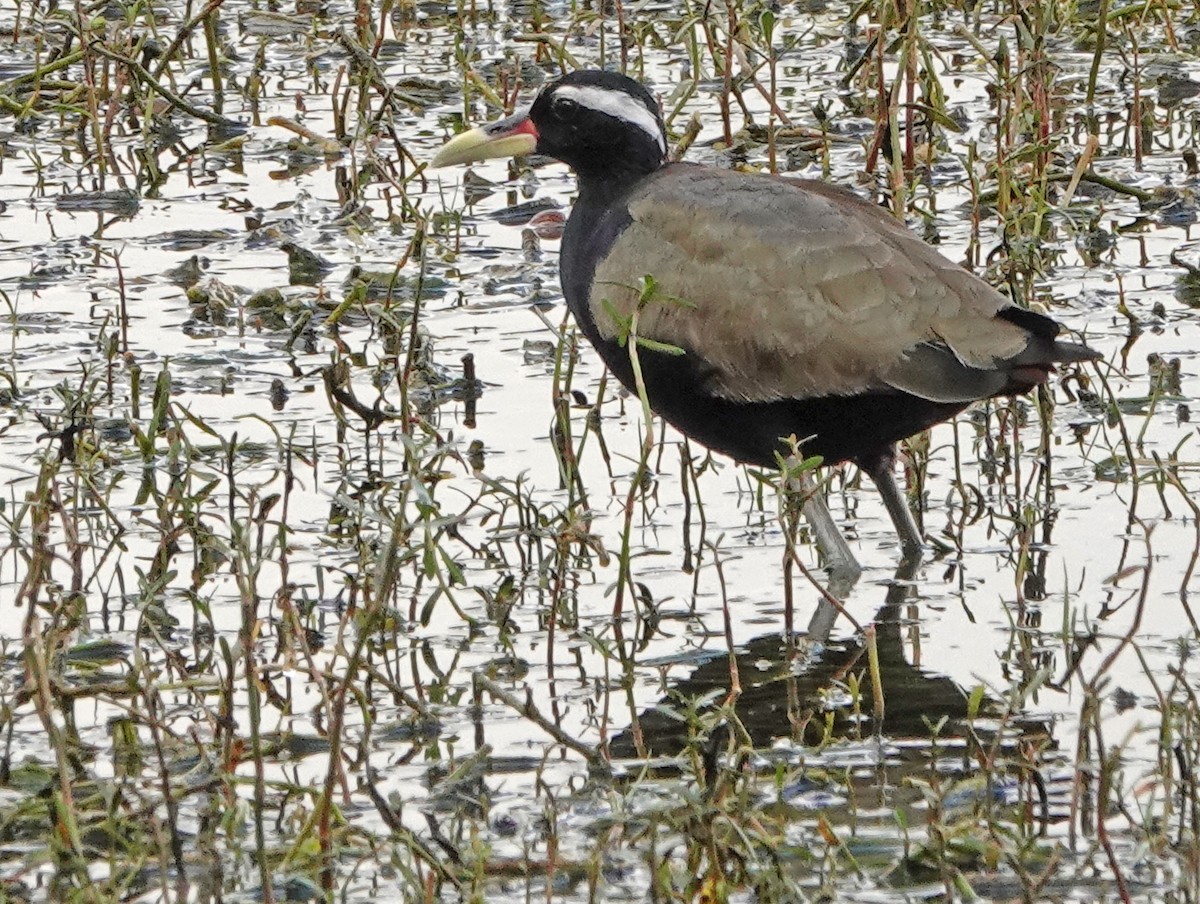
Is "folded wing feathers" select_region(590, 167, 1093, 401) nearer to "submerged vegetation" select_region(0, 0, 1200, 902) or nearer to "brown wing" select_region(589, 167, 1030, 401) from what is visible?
"brown wing" select_region(589, 167, 1030, 401)

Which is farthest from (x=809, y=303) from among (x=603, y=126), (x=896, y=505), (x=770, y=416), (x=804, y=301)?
(x=603, y=126)

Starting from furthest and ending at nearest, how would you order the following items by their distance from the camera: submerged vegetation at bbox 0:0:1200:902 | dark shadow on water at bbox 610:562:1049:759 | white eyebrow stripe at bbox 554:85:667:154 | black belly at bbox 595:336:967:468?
white eyebrow stripe at bbox 554:85:667:154, black belly at bbox 595:336:967:468, dark shadow on water at bbox 610:562:1049:759, submerged vegetation at bbox 0:0:1200:902

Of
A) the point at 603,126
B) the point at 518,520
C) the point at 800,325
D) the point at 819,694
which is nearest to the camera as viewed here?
the point at 819,694

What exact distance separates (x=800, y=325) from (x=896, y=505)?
2.00ft

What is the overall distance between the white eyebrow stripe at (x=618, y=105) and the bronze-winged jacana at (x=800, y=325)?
0.48 m

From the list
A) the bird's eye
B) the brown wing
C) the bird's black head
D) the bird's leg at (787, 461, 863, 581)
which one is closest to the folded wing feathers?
the brown wing

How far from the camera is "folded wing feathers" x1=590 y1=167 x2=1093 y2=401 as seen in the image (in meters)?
6.55

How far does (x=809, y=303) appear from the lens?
670 cm

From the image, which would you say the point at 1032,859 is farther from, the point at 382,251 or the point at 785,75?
the point at 785,75

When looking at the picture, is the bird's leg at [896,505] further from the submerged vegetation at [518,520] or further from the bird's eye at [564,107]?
the bird's eye at [564,107]

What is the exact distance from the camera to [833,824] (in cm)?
506

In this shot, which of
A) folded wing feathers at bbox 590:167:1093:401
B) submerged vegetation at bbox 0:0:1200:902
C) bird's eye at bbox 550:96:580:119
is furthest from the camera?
bird's eye at bbox 550:96:580:119

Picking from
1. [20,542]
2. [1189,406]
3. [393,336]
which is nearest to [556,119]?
[393,336]

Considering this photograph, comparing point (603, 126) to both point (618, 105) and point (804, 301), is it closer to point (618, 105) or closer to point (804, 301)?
point (618, 105)
